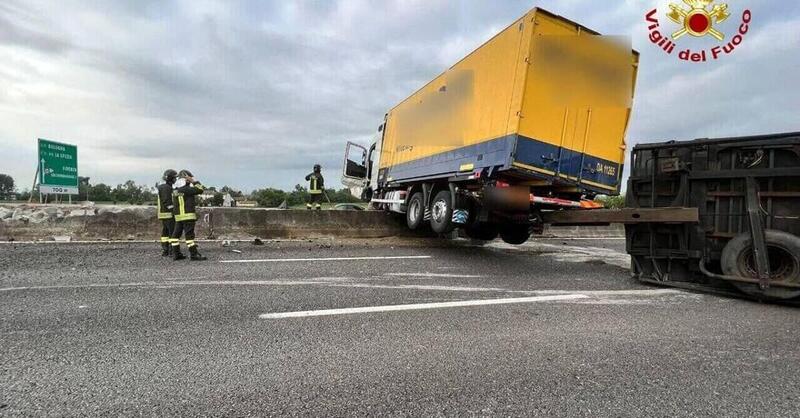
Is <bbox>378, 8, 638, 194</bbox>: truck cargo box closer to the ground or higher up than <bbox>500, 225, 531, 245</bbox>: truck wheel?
higher up

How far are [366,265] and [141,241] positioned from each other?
5845mm

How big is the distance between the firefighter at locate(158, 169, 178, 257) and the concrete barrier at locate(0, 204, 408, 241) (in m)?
2.02

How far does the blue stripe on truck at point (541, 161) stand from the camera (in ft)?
19.2

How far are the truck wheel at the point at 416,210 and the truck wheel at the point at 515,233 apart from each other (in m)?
1.63

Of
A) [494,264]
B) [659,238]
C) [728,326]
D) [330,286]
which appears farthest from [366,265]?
[728,326]

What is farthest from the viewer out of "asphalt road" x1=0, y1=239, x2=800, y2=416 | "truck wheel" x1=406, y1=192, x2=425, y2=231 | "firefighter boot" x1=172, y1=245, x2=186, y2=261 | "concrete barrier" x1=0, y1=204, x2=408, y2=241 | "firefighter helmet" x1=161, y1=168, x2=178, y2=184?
"concrete barrier" x1=0, y1=204, x2=408, y2=241

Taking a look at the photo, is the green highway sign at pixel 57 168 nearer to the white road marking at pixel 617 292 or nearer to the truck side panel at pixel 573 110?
the truck side panel at pixel 573 110

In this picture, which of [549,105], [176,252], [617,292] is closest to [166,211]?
[176,252]

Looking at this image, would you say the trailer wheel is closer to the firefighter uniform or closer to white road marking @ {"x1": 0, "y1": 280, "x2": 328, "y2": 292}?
white road marking @ {"x1": 0, "y1": 280, "x2": 328, "y2": 292}

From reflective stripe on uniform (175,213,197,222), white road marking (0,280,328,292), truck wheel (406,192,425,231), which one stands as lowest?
white road marking (0,280,328,292)

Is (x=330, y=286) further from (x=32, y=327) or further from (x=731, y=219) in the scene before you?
(x=731, y=219)

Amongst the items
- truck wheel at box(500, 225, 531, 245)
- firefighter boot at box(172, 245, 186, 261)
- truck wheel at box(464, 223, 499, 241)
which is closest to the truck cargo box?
truck wheel at box(464, 223, 499, 241)

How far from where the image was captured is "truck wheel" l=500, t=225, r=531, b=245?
26.9 feet

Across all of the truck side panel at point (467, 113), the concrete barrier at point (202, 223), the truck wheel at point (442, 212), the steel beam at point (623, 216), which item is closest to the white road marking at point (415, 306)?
the steel beam at point (623, 216)
